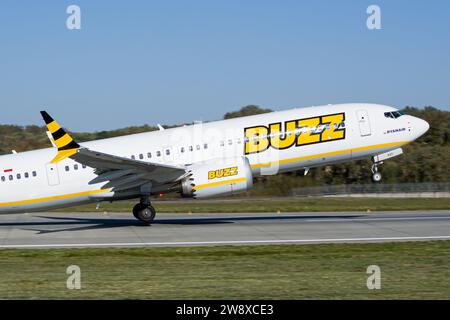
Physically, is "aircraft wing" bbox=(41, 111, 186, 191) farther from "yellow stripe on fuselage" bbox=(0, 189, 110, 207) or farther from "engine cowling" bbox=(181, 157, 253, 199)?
"engine cowling" bbox=(181, 157, 253, 199)

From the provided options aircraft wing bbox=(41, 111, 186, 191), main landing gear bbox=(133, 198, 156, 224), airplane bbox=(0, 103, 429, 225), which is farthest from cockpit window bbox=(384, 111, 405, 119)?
main landing gear bbox=(133, 198, 156, 224)

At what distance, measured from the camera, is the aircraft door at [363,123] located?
100 ft

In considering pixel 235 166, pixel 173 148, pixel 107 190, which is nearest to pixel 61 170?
pixel 107 190

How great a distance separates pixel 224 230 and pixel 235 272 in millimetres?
11348

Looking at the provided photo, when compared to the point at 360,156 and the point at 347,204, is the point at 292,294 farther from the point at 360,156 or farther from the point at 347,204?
the point at 347,204

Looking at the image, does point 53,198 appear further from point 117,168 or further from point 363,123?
point 363,123

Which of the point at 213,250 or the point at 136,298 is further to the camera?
the point at 213,250

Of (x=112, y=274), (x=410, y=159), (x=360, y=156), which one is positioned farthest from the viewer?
(x=410, y=159)

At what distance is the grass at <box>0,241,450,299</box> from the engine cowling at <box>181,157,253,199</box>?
226 inches

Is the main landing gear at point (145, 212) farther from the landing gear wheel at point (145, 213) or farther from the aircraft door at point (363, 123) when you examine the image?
the aircraft door at point (363, 123)

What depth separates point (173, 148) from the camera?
30.7m

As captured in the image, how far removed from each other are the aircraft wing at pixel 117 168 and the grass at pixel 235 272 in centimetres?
528

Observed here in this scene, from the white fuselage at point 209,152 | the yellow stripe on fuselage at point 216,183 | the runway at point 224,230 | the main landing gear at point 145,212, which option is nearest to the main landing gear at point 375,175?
the white fuselage at point 209,152
